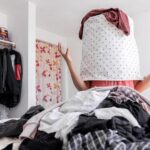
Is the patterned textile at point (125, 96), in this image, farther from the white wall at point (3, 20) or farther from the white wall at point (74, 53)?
the white wall at point (74, 53)

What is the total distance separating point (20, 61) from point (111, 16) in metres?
1.41

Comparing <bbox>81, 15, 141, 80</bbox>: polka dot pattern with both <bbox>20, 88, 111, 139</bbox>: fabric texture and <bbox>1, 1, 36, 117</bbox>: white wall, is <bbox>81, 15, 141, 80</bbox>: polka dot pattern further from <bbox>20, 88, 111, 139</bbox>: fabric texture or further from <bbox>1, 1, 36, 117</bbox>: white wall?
<bbox>1, 1, 36, 117</bbox>: white wall

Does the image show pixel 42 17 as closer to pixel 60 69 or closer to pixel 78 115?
pixel 60 69

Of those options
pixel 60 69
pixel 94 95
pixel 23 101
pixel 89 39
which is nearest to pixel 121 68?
pixel 89 39

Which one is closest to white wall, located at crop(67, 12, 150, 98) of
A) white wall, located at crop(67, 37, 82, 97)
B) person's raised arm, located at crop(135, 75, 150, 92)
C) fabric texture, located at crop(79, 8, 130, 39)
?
white wall, located at crop(67, 37, 82, 97)

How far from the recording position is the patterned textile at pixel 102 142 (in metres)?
0.46

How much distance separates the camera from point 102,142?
0.49 meters

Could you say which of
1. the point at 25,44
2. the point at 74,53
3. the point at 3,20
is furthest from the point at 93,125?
the point at 74,53

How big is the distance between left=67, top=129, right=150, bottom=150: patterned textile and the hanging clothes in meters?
1.71

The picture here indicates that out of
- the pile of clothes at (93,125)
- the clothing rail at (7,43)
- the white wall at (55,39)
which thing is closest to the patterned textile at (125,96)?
the pile of clothes at (93,125)

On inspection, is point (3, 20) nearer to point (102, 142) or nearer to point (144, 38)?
point (144, 38)

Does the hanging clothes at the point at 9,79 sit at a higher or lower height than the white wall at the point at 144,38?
lower

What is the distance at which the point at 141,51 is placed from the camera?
2.46m

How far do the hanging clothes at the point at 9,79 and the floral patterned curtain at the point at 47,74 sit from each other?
64 cm
